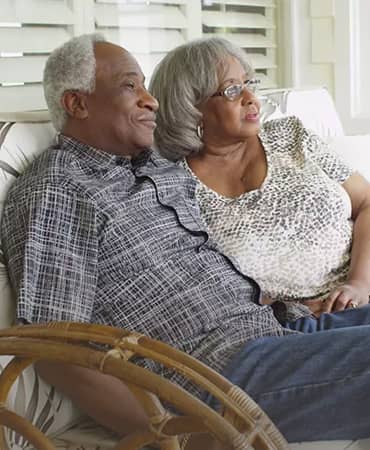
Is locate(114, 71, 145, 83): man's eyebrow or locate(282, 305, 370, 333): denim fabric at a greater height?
locate(114, 71, 145, 83): man's eyebrow

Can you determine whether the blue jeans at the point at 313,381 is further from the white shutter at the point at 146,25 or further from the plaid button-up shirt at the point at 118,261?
the white shutter at the point at 146,25

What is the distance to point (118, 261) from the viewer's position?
169 cm

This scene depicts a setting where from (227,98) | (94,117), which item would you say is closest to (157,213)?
(94,117)

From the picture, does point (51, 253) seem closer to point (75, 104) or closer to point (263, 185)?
point (75, 104)

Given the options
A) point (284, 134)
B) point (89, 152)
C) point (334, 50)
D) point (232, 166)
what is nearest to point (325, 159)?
point (284, 134)

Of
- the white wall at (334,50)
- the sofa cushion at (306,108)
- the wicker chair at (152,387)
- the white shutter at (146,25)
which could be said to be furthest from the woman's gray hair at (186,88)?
the white wall at (334,50)

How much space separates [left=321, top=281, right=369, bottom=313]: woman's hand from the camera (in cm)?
198

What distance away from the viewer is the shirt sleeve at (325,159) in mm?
2174

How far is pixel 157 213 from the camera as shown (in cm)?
183

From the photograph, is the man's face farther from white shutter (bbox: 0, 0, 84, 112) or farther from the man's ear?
white shutter (bbox: 0, 0, 84, 112)

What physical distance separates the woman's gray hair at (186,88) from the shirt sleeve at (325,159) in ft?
0.86

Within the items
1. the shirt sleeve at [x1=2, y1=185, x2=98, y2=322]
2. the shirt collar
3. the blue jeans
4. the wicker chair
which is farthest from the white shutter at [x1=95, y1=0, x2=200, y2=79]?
the wicker chair

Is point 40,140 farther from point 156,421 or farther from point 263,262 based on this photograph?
point 156,421

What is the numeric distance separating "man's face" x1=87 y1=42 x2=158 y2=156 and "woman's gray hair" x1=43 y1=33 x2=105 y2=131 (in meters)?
0.02
